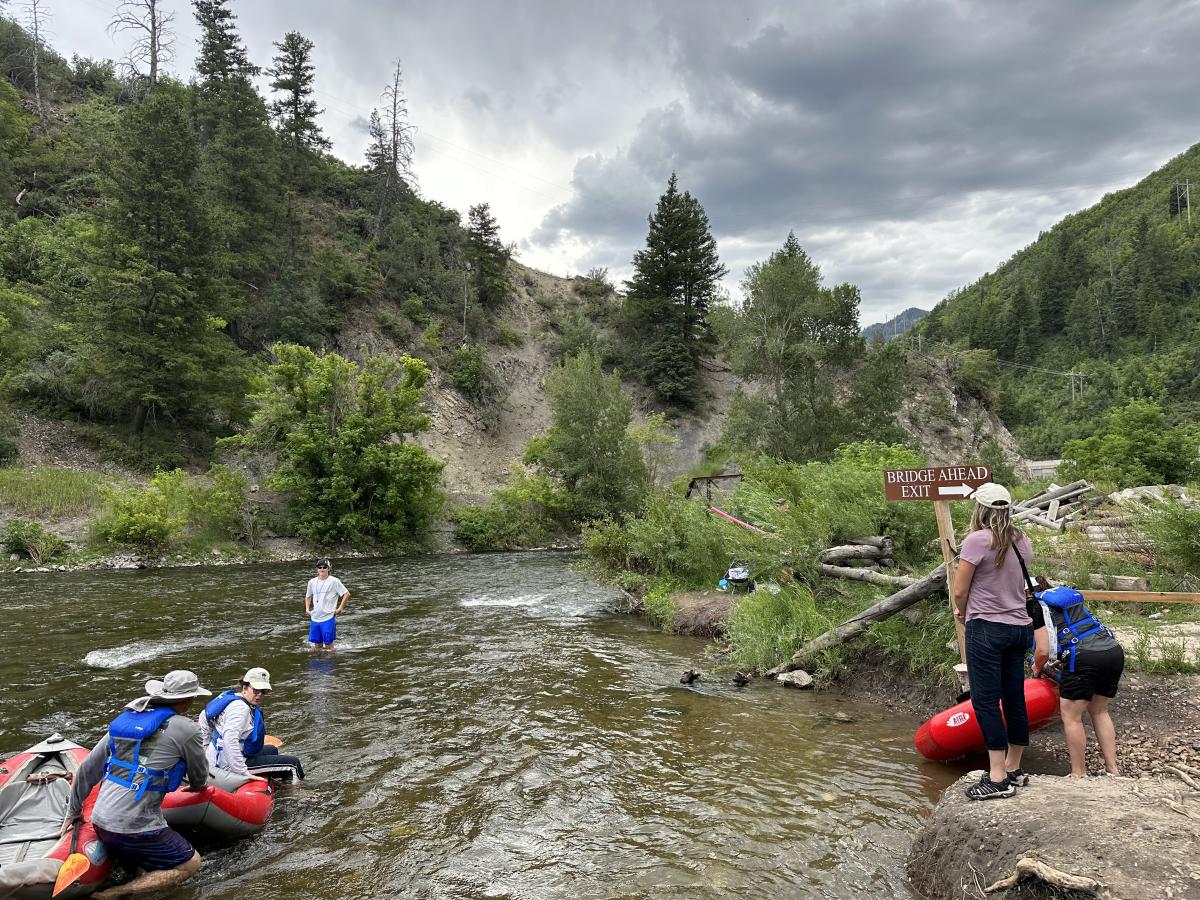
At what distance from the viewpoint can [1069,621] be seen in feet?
17.7

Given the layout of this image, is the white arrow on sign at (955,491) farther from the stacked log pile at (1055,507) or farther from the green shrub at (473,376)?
the green shrub at (473,376)

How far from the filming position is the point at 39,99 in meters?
48.7

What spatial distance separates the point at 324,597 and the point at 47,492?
2078 cm

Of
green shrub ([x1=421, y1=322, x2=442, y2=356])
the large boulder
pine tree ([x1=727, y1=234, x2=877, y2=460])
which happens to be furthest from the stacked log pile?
green shrub ([x1=421, y1=322, x2=442, y2=356])

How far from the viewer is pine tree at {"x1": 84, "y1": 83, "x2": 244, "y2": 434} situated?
3169cm

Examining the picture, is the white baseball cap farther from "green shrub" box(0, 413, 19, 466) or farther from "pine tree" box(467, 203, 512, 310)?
"pine tree" box(467, 203, 512, 310)

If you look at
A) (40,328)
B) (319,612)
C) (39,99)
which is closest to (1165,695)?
(319,612)

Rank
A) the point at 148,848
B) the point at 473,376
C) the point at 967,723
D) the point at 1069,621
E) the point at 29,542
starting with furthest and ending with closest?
the point at 473,376, the point at 29,542, the point at 967,723, the point at 1069,621, the point at 148,848

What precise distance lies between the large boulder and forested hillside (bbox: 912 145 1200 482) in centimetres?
8548

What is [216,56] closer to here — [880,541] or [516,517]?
[516,517]

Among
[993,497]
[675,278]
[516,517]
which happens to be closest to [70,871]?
[993,497]

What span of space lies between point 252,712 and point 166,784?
155 centimetres

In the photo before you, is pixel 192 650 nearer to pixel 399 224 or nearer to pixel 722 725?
pixel 722 725

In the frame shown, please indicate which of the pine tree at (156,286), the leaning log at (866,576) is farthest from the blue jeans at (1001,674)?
the pine tree at (156,286)
